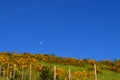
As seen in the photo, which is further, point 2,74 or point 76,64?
point 76,64

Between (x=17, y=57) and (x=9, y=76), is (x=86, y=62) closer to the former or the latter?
(x=17, y=57)

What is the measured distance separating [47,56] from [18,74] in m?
19.2

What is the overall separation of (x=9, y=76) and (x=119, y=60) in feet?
84.9

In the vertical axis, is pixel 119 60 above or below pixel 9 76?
above

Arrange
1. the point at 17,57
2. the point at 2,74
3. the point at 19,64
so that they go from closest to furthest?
1. the point at 2,74
2. the point at 19,64
3. the point at 17,57

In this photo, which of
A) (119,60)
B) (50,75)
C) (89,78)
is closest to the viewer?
(50,75)

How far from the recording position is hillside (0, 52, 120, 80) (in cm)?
4219

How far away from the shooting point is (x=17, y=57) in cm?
5719

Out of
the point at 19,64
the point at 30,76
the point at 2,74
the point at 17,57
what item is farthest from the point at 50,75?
the point at 17,57

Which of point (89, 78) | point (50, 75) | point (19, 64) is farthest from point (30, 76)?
point (19, 64)

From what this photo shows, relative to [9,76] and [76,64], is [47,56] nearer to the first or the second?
[76,64]

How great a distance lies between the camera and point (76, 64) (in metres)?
58.2

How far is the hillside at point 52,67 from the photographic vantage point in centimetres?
4219

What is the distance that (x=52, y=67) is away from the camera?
149ft
